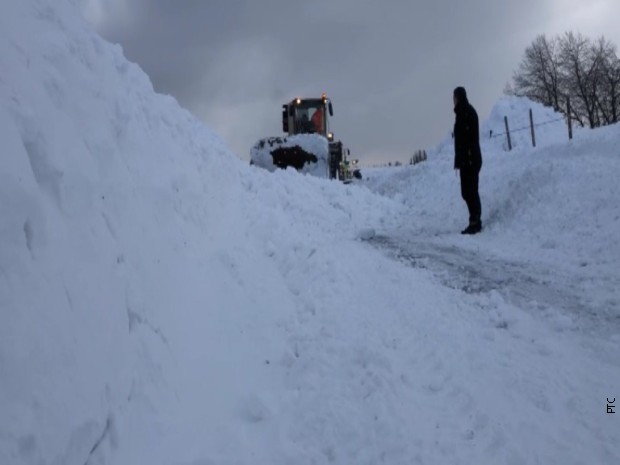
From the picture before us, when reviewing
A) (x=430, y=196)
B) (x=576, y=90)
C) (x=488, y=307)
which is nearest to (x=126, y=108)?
(x=488, y=307)

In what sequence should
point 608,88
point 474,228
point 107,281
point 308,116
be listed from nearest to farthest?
point 107,281, point 474,228, point 308,116, point 608,88

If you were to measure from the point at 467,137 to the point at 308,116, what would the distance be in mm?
15026

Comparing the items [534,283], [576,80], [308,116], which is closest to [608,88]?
[576,80]

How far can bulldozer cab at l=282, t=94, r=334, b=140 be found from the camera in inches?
925

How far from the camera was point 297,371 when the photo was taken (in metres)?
4.06

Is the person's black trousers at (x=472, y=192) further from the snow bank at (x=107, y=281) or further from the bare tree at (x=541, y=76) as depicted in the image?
the bare tree at (x=541, y=76)

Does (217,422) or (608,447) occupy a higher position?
(217,422)

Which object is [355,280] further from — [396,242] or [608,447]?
[608,447]

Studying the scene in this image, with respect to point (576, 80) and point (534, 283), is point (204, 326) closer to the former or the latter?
point (534, 283)

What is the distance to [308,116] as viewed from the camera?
77.8 feet

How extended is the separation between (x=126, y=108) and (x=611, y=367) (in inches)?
167

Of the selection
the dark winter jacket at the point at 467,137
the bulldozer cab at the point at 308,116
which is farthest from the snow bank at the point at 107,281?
the bulldozer cab at the point at 308,116

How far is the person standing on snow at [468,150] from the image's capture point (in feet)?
30.2

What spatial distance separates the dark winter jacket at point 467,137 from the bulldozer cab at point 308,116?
47.2ft
